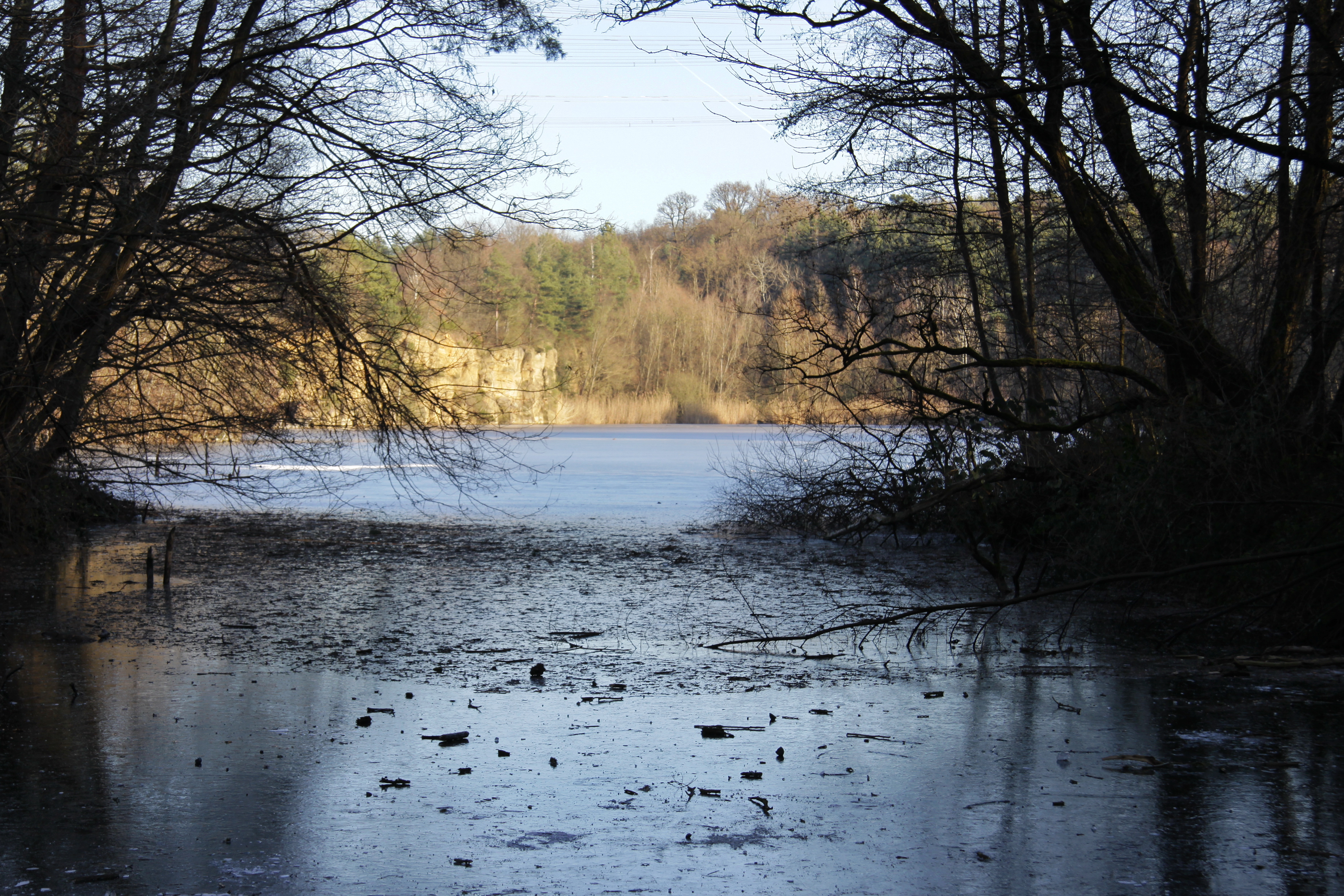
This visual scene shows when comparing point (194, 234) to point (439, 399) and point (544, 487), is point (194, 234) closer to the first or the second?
point (439, 399)

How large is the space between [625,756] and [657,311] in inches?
2336

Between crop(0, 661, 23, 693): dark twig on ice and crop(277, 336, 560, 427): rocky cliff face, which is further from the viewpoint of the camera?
crop(277, 336, 560, 427): rocky cliff face

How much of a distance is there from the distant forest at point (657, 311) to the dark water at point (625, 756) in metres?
21.8

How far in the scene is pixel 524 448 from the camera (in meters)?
33.4

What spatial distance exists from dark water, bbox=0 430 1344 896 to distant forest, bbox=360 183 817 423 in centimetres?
2175

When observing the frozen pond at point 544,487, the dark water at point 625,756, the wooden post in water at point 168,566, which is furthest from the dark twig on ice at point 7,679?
the frozen pond at point 544,487

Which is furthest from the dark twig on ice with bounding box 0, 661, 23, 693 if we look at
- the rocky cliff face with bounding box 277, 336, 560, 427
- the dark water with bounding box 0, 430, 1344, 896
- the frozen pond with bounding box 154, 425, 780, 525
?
the rocky cliff face with bounding box 277, 336, 560, 427

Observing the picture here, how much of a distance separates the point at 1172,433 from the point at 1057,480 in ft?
5.66

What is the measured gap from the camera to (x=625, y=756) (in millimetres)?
4953

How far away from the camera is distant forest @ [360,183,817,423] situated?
51562mm

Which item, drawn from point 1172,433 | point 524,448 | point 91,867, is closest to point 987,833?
point 91,867

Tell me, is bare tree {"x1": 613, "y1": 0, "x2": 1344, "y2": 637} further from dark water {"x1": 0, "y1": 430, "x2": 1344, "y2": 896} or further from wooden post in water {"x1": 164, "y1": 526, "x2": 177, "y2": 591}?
wooden post in water {"x1": 164, "y1": 526, "x2": 177, "y2": 591}

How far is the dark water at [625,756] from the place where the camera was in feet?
12.2

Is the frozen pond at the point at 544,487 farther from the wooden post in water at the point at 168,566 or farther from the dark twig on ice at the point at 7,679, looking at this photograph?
the dark twig on ice at the point at 7,679
